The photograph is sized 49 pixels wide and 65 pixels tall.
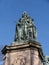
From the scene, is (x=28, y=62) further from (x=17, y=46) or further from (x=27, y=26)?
(x=27, y=26)

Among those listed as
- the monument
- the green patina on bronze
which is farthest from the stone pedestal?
the green patina on bronze

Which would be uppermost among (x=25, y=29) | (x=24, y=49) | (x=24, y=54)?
(x=25, y=29)

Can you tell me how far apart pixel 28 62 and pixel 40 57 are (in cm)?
89

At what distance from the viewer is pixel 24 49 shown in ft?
50.1

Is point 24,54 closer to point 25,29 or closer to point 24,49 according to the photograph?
point 24,49

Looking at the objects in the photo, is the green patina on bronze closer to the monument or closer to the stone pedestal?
the monument

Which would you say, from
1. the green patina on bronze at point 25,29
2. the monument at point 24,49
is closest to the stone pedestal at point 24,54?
the monument at point 24,49

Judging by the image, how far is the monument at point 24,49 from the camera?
15.1 metres

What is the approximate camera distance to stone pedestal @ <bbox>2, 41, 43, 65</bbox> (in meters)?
15.1

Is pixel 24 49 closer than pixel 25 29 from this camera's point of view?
Yes

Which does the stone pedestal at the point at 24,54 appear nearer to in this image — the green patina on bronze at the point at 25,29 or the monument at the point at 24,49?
the monument at the point at 24,49

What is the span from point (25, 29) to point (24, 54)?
4.42 ft

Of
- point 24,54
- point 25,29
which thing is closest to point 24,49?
point 24,54

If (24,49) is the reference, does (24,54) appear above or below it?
below
